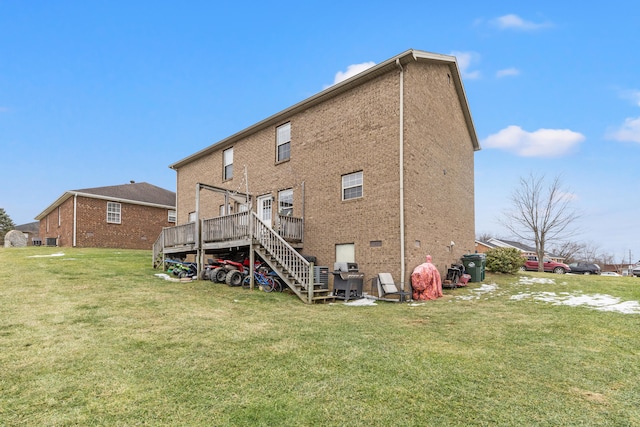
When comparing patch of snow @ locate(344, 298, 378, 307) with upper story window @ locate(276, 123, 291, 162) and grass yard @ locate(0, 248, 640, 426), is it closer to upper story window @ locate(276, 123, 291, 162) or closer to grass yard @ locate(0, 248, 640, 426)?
grass yard @ locate(0, 248, 640, 426)

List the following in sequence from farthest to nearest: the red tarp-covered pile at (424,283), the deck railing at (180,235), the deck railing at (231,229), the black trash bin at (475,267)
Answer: the deck railing at (180,235), the black trash bin at (475,267), the deck railing at (231,229), the red tarp-covered pile at (424,283)

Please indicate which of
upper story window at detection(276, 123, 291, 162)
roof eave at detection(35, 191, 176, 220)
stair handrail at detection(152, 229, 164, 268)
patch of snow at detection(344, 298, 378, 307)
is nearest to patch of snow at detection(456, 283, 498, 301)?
patch of snow at detection(344, 298, 378, 307)

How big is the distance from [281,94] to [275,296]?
628 inches

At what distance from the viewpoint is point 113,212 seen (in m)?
26.9

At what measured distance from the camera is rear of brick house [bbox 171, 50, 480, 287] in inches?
470

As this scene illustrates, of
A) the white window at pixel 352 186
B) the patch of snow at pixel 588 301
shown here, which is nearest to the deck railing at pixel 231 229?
the white window at pixel 352 186

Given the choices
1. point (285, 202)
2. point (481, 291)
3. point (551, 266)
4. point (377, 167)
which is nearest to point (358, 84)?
point (377, 167)

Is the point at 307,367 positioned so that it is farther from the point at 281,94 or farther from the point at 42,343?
the point at 281,94

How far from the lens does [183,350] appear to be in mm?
5277

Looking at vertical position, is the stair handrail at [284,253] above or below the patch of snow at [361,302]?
above

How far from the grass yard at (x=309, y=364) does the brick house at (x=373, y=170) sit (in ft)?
12.8

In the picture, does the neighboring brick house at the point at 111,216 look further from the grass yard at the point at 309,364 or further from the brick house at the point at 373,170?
the grass yard at the point at 309,364

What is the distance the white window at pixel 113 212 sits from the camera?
2675 cm

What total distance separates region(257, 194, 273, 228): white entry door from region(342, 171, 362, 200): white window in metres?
4.22
